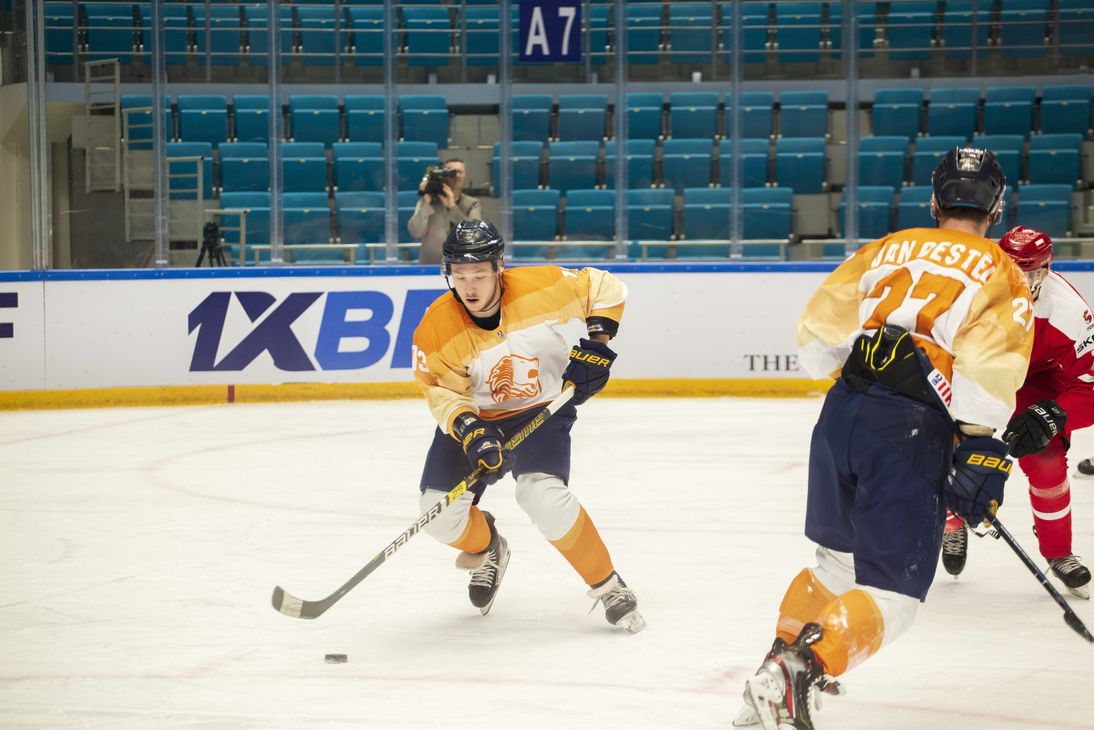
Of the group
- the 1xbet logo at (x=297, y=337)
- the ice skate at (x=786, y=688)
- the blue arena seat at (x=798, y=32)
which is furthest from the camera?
the blue arena seat at (x=798, y=32)

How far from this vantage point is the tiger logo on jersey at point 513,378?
3.44 meters

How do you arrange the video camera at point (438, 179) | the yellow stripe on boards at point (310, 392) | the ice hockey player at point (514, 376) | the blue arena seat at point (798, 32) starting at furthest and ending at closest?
the blue arena seat at point (798, 32), the yellow stripe on boards at point (310, 392), the video camera at point (438, 179), the ice hockey player at point (514, 376)

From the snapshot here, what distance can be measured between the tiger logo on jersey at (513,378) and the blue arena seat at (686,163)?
18.3 ft

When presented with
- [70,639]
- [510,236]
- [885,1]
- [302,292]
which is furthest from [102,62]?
[70,639]

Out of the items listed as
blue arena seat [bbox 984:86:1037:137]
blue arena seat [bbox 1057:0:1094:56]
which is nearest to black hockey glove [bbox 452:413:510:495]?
blue arena seat [bbox 984:86:1037:137]

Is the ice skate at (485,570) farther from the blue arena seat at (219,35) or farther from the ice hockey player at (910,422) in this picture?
the blue arena seat at (219,35)

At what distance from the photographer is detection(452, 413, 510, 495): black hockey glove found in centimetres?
321

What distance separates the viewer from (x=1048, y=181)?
8703 millimetres

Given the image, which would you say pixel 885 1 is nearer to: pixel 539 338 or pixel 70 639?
pixel 539 338

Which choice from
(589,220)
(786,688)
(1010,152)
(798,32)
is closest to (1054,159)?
(1010,152)

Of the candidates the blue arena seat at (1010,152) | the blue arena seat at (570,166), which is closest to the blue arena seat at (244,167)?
the blue arena seat at (570,166)

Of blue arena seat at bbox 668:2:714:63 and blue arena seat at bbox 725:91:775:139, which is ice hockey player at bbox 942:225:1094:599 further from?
blue arena seat at bbox 668:2:714:63

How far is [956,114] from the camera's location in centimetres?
909

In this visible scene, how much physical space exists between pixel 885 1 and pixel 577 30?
2.06 meters
